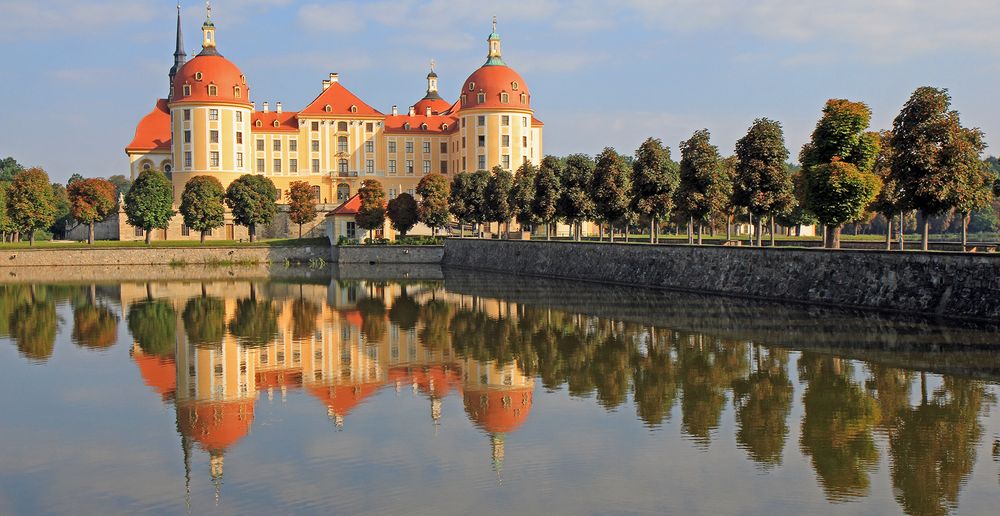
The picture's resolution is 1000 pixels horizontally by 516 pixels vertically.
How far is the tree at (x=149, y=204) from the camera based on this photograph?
7581cm

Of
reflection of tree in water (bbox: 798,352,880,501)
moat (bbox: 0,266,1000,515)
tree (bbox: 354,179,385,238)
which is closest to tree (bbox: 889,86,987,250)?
moat (bbox: 0,266,1000,515)

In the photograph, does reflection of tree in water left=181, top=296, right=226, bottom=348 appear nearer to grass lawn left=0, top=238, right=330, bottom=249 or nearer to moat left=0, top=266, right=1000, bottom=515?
moat left=0, top=266, right=1000, bottom=515

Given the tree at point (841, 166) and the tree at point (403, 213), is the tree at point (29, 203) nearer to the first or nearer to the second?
the tree at point (403, 213)

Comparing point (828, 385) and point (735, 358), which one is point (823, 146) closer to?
point (735, 358)

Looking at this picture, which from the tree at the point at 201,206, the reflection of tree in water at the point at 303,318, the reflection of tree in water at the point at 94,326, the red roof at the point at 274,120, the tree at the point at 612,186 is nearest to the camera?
the reflection of tree in water at the point at 94,326

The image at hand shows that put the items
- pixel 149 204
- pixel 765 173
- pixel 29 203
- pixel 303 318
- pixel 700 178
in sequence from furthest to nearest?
pixel 149 204
pixel 29 203
pixel 700 178
pixel 765 173
pixel 303 318

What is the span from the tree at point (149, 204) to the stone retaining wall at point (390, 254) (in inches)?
618

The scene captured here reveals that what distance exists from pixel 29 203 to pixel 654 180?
50607mm

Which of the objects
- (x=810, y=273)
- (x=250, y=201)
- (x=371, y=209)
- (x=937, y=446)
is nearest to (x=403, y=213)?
(x=371, y=209)

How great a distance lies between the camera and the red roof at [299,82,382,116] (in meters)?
95.5

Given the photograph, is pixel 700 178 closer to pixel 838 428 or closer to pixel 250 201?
pixel 838 428

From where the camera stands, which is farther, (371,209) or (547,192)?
(371,209)

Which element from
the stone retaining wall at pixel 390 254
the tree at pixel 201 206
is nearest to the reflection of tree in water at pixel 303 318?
the stone retaining wall at pixel 390 254

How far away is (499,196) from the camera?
67.5 m
